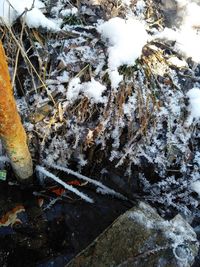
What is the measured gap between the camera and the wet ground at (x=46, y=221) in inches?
99.4

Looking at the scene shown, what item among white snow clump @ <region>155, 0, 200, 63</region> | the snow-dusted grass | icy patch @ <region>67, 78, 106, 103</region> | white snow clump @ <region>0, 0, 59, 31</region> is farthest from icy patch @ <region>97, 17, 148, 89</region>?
the snow-dusted grass

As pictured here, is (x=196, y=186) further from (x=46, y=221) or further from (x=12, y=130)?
(x=12, y=130)

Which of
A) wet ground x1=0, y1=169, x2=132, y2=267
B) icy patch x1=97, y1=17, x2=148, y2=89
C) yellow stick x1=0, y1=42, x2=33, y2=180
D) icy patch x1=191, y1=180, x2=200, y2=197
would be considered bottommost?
wet ground x1=0, y1=169, x2=132, y2=267

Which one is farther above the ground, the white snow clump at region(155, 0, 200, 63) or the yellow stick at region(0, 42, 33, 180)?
the white snow clump at region(155, 0, 200, 63)

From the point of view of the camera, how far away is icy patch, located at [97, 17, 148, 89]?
106 inches

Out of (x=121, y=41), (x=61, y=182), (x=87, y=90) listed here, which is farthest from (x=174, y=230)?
(x=121, y=41)

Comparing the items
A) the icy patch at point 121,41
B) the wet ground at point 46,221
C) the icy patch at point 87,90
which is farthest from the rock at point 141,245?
the icy patch at point 121,41

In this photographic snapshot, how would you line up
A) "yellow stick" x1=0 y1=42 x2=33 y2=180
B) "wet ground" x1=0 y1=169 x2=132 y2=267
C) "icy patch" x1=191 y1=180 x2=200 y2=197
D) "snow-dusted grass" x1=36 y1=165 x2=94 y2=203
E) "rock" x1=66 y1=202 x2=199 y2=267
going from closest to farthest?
"yellow stick" x1=0 y1=42 x2=33 y2=180 → "rock" x1=66 y1=202 x2=199 y2=267 → "wet ground" x1=0 y1=169 x2=132 y2=267 → "snow-dusted grass" x1=36 y1=165 x2=94 y2=203 → "icy patch" x1=191 y1=180 x2=200 y2=197

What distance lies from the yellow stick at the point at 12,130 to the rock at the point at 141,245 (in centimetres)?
68

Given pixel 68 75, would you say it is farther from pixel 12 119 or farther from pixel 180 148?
pixel 180 148

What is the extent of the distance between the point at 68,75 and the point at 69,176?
75 cm

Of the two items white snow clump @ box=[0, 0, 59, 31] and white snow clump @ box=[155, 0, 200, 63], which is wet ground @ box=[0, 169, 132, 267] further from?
white snow clump @ box=[155, 0, 200, 63]

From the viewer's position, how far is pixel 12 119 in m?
2.07

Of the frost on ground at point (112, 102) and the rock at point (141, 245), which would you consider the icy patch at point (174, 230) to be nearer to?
the rock at point (141, 245)
